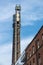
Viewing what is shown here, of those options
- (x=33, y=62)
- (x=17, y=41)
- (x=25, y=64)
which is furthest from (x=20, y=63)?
(x=17, y=41)

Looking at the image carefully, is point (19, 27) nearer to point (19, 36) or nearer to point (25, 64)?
point (19, 36)

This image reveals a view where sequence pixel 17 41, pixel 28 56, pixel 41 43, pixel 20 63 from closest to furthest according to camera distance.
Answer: pixel 41 43
pixel 28 56
pixel 20 63
pixel 17 41

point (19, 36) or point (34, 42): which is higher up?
point (34, 42)

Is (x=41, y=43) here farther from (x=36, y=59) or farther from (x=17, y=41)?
(x=17, y=41)

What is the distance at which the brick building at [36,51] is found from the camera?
162ft

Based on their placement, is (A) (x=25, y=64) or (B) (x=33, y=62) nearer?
(B) (x=33, y=62)

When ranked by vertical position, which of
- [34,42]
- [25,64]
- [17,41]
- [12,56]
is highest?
[34,42]

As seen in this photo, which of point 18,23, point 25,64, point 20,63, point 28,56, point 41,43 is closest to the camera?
point 41,43

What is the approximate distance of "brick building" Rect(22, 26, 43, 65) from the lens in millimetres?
49231

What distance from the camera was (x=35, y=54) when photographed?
5391cm

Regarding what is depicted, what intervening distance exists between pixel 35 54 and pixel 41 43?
5668 millimetres

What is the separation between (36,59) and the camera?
5300cm

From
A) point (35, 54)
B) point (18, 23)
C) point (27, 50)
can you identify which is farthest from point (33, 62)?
point (18, 23)

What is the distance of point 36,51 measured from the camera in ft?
173
